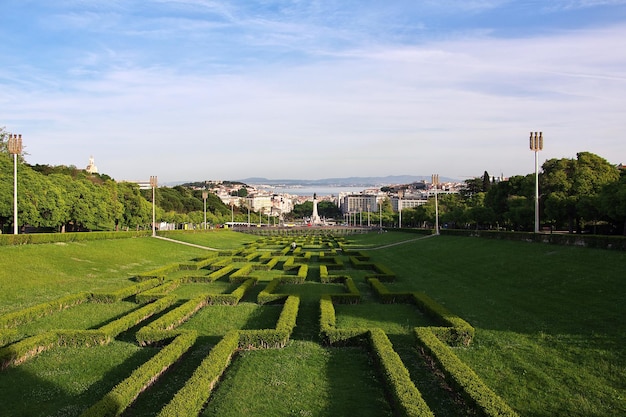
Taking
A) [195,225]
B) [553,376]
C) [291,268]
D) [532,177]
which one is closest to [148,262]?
[291,268]

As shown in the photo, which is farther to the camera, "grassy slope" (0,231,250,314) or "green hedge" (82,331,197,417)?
"grassy slope" (0,231,250,314)

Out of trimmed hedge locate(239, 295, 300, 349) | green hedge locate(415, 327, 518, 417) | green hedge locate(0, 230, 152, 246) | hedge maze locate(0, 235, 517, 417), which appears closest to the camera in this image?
green hedge locate(415, 327, 518, 417)

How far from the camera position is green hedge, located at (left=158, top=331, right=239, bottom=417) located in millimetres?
7413

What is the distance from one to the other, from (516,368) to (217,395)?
208 inches

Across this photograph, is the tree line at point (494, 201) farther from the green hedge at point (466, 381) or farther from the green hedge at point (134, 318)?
the green hedge at point (466, 381)

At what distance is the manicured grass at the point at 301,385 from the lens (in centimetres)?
802

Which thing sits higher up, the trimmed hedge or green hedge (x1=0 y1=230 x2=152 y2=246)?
green hedge (x1=0 y1=230 x2=152 y2=246)

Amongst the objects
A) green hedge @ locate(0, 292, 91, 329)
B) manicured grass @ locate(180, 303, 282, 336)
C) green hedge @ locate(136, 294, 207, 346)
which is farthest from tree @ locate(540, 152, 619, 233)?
green hedge @ locate(0, 292, 91, 329)

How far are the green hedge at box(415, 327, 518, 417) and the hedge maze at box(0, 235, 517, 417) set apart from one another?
0.02 metres

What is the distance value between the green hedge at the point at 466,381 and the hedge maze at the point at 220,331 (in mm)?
16

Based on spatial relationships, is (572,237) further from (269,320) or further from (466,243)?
(269,320)

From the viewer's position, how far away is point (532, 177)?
47.3m

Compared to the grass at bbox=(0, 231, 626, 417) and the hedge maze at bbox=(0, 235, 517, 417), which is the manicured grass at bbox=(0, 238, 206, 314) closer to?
the grass at bbox=(0, 231, 626, 417)

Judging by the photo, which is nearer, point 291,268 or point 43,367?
point 43,367
